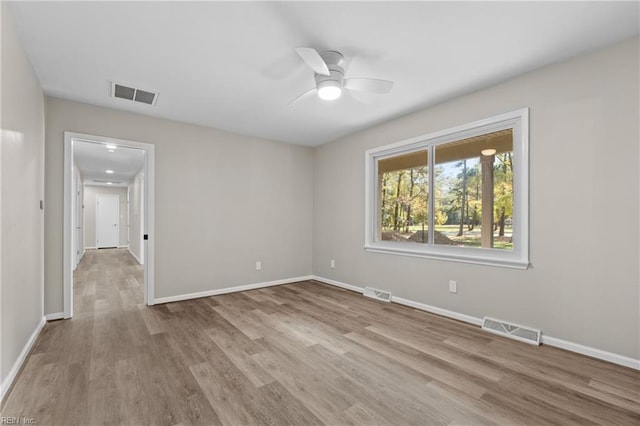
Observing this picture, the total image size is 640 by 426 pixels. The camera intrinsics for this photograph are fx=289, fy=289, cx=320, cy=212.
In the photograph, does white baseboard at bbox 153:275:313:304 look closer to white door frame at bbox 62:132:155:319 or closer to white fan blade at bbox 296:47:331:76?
white door frame at bbox 62:132:155:319

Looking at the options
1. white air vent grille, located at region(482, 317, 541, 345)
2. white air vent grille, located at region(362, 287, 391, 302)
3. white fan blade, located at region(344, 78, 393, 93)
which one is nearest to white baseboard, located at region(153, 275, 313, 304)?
white air vent grille, located at region(362, 287, 391, 302)

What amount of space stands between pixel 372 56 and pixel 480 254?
2.27 meters

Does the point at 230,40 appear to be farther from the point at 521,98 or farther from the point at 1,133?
the point at 521,98

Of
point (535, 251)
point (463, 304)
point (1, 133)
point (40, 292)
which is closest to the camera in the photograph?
point (1, 133)

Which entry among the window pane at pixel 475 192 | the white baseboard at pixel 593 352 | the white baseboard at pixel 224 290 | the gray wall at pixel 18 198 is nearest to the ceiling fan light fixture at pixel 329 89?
the window pane at pixel 475 192

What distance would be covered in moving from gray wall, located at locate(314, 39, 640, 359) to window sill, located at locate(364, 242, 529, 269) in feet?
0.25

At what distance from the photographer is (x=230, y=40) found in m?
2.20

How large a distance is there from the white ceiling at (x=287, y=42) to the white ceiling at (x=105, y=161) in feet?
6.64

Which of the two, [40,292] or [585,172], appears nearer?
[585,172]

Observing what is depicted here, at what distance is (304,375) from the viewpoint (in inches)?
81.5

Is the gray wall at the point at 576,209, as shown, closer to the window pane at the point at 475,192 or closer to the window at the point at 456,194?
the window at the point at 456,194

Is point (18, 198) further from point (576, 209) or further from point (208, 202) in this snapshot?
point (576, 209)

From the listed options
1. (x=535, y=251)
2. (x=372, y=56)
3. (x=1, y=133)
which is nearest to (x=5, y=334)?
(x=1, y=133)

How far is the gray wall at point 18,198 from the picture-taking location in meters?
1.83
